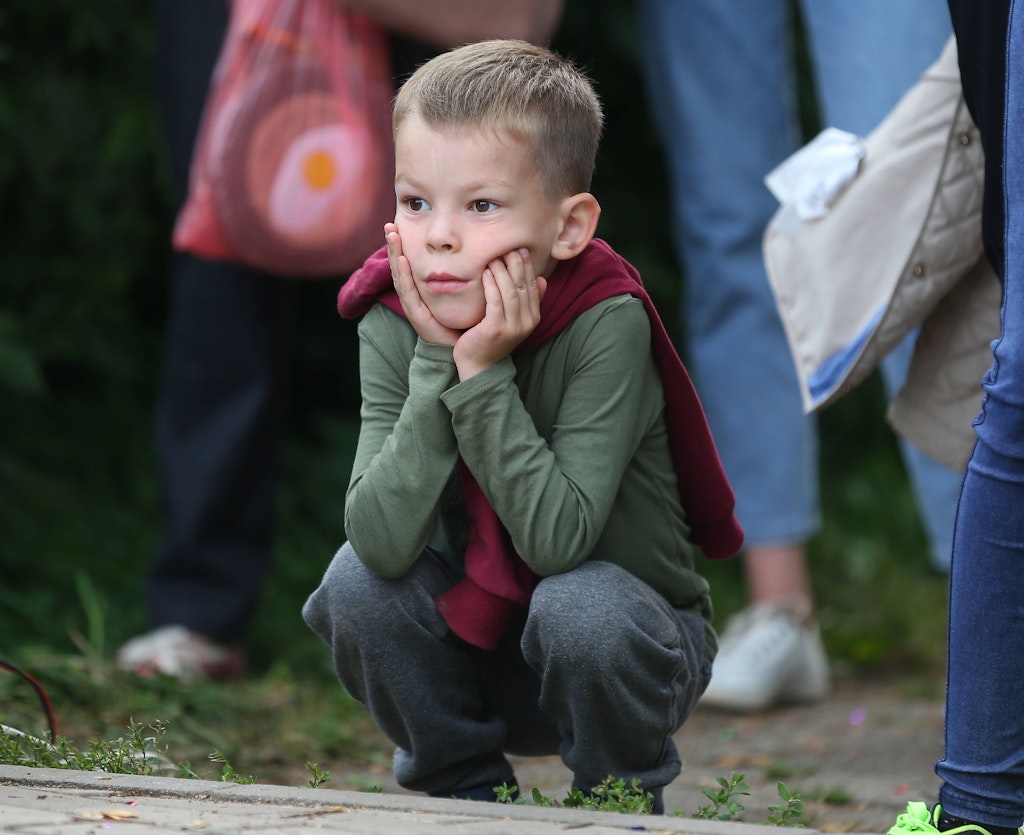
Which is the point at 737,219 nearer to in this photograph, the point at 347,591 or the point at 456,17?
the point at 456,17

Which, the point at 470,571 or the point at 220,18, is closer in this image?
the point at 470,571

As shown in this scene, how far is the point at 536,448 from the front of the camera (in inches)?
84.5

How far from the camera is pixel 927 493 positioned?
3461 mm

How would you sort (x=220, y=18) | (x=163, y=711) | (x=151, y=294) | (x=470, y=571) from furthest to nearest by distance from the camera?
(x=151, y=294), (x=220, y=18), (x=163, y=711), (x=470, y=571)

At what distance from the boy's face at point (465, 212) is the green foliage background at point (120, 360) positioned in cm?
182

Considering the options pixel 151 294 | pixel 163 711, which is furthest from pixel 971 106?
pixel 151 294

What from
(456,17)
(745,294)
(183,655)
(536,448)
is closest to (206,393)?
(183,655)

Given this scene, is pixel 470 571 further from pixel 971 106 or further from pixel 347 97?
pixel 347 97

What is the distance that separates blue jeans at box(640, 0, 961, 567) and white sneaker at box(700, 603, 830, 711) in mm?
195

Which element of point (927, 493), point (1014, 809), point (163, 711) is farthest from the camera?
point (927, 493)

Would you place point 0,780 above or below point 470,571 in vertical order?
below

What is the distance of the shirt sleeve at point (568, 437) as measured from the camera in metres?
2.13

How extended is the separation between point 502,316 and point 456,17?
4.14ft

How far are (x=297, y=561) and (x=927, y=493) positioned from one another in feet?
6.48
